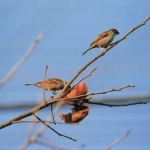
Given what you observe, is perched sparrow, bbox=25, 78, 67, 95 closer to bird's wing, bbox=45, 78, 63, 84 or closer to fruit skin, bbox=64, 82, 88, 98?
bird's wing, bbox=45, 78, 63, 84

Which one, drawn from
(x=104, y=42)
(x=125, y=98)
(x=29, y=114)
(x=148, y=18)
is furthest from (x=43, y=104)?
(x=125, y=98)

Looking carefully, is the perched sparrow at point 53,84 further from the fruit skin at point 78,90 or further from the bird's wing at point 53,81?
the fruit skin at point 78,90

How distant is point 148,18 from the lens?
140 centimetres

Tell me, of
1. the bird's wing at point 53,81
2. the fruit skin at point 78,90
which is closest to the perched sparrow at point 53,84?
the bird's wing at point 53,81

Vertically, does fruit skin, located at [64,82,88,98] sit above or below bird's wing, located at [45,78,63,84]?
below

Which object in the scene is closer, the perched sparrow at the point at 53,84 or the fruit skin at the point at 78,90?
the fruit skin at the point at 78,90

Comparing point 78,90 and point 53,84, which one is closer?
point 78,90

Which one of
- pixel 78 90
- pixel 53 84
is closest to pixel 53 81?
pixel 53 84

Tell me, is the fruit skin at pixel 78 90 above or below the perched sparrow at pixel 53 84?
below

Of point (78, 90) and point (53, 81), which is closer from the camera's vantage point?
point (78, 90)

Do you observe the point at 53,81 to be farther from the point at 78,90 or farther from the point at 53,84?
the point at 78,90

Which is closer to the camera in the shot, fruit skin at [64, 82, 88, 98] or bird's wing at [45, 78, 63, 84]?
fruit skin at [64, 82, 88, 98]

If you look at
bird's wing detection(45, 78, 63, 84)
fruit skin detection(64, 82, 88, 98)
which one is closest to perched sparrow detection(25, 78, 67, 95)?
bird's wing detection(45, 78, 63, 84)

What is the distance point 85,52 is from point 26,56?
992 millimetres
